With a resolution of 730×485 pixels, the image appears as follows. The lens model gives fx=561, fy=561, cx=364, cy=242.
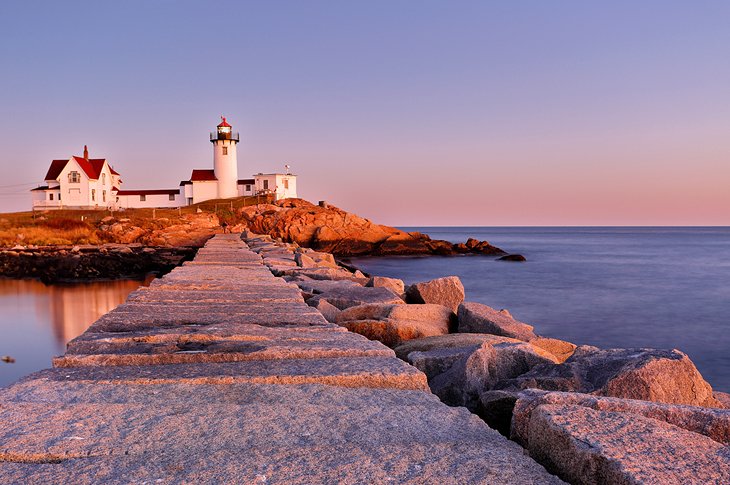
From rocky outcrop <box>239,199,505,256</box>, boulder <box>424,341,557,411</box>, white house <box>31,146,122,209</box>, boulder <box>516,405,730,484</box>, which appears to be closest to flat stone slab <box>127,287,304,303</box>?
boulder <box>424,341,557,411</box>

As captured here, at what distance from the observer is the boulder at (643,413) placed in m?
1.79

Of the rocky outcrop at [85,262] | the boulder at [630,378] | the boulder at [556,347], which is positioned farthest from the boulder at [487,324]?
the rocky outcrop at [85,262]

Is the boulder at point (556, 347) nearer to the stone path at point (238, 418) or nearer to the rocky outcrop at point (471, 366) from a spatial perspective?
the rocky outcrop at point (471, 366)

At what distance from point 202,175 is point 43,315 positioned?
3957cm

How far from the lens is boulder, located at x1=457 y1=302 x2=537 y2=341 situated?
5.27 metres

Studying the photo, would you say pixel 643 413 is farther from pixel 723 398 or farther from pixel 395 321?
pixel 395 321

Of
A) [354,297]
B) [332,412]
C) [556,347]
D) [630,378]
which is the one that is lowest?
[556,347]

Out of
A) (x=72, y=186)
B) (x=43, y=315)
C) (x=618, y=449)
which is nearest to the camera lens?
(x=618, y=449)

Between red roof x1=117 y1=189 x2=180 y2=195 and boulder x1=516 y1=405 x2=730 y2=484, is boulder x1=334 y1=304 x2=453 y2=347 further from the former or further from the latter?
red roof x1=117 y1=189 x2=180 y2=195

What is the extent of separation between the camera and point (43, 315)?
1403 centimetres

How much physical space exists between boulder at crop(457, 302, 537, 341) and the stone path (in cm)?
235

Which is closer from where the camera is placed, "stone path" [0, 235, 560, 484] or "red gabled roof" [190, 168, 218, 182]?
"stone path" [0, 235, 560, 484]

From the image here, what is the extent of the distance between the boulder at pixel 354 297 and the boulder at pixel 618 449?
4.37 meters

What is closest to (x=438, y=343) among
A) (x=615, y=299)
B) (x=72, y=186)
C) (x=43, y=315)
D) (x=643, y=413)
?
(x=643, y=413)
